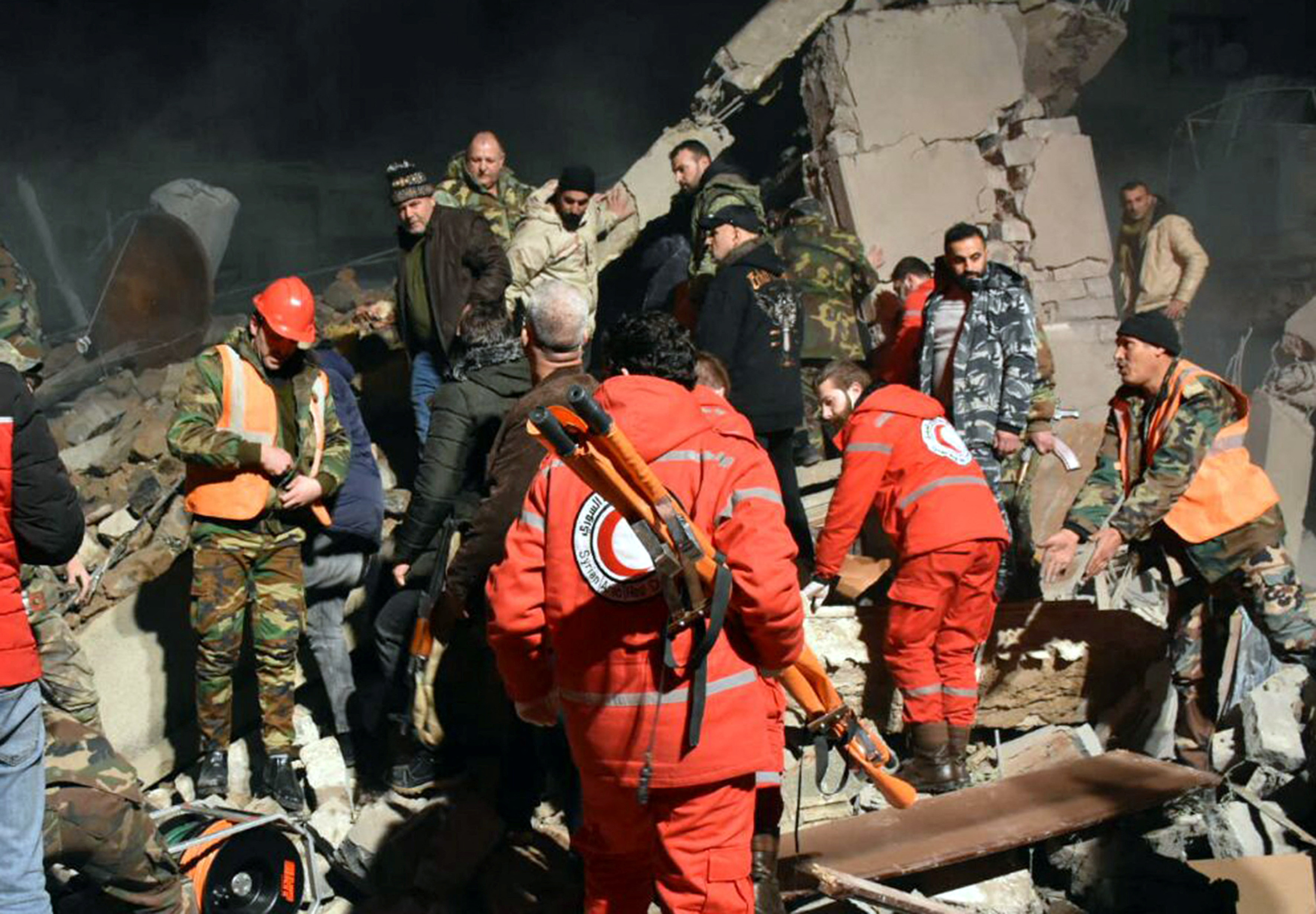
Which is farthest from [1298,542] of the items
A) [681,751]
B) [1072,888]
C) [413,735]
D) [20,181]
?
[20,181]

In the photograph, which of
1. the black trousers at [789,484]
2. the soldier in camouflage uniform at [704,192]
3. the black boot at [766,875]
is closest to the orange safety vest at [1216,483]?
the black trousers at [789,484]

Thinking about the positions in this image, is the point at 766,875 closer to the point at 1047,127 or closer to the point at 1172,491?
the point at 1172,491

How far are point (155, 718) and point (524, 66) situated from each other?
8037 millimetres

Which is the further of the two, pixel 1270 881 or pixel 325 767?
pixel 325 767

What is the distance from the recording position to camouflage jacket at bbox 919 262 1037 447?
627cm

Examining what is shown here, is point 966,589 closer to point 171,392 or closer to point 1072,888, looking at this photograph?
point 1072,888

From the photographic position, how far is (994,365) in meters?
6.29

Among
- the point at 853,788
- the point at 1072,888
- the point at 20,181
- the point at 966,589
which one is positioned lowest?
the point at 1072,888

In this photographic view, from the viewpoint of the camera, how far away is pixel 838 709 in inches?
167

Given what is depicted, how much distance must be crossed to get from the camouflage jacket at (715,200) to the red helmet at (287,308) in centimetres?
217

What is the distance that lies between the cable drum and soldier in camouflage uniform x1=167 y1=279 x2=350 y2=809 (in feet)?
1.63

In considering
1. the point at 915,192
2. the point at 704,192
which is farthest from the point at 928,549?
the point at 915,192

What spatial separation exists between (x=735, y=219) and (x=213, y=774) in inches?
135

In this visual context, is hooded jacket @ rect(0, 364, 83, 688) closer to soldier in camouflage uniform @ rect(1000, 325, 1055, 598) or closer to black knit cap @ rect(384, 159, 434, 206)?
black knit cap @ rect(384, 159, 434, 206)
